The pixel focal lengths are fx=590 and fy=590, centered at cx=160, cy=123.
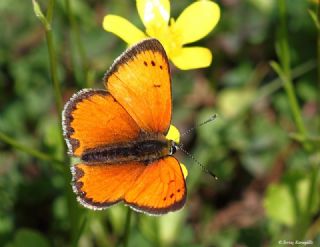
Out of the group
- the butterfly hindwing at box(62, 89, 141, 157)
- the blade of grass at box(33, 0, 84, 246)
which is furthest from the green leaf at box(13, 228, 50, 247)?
the butterfly hindwing at box(62, 89, 141, 157)

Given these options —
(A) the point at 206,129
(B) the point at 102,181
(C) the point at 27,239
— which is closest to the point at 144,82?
(B) the point at 102,181

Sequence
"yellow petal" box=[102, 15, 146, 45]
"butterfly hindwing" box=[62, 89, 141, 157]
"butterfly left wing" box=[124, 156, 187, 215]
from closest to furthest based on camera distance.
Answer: "butterfly left wing" box=[124, 156, 187, 215], "butterfly hindwing" box=[62, 89, 141, 157], "yellow petal" box=[102, 15, 146, 45]

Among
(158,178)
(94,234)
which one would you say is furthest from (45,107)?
(158,178)

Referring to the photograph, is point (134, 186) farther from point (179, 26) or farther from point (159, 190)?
point (179, 26)

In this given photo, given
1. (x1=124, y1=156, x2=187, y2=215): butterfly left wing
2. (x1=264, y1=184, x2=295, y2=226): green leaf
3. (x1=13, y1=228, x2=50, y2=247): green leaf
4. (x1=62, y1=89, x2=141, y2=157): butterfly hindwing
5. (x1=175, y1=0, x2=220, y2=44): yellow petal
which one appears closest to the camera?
(x1=124, y1=156, x2=187, y2=215): butterfly left wing

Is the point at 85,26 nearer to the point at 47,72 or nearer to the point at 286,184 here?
the point at 47,72

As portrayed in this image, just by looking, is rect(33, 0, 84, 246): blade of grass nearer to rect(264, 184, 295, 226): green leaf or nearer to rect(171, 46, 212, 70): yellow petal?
rect(171, 46, 212, 70): yellow petal
